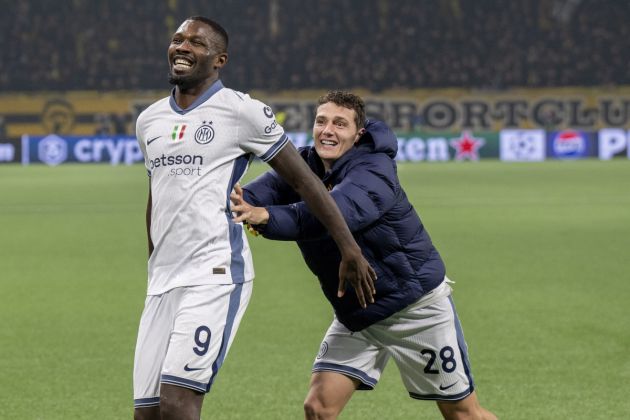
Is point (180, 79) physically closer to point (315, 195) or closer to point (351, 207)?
point (315, 195)

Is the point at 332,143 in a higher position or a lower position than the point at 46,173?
higher

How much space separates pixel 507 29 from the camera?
51.9 meters

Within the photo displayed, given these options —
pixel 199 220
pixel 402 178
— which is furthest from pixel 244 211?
pixel 402 178

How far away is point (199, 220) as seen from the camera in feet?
14.9

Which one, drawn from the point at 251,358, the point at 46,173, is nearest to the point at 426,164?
the point at 46,173

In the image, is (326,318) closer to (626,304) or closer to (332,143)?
(626,304)

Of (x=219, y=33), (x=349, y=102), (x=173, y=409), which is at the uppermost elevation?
(x=219, y=33)

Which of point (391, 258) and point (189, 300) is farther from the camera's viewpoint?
point (391, 258)

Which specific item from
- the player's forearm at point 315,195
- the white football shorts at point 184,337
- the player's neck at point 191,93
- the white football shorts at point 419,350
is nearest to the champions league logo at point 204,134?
the player's neck at point 191,93

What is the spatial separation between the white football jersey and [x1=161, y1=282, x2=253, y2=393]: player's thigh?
0.06 metres

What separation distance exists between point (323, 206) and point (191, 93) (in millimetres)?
736

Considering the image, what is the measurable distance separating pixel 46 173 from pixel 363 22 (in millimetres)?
22934

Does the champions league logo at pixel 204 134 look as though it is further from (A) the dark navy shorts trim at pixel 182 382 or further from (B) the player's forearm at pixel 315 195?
(A) the dark navy shorts trim at pixel 182 382

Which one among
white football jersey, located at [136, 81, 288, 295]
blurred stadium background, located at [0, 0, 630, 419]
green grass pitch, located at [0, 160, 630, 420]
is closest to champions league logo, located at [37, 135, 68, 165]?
blurred stadium background, located at [0, 0, 630, 419]
